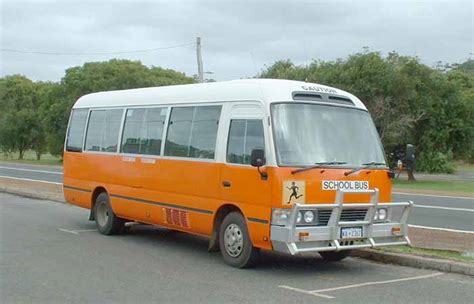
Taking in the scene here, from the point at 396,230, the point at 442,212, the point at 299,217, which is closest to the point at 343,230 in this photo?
the point at 299,217

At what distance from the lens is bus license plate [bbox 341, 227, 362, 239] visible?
28.9ft

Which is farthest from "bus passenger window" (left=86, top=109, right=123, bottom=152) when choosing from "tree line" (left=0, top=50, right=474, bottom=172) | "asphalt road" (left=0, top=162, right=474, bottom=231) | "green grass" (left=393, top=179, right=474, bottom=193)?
"tree line" (left=0, top=50, right=474, bottom=172)

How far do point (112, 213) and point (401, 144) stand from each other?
991 inches

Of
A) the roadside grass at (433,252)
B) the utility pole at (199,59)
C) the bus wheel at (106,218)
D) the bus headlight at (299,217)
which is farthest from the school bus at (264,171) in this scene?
the utility pole at (199,59)

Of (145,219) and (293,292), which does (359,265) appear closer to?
(293,292)

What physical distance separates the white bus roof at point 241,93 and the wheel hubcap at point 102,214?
2156 millimetres

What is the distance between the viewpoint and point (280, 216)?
27.9 ft

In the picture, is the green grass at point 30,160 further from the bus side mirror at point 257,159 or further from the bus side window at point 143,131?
the bus side mirror at point 257,159

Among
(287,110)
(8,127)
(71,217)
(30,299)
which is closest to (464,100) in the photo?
(71,217)

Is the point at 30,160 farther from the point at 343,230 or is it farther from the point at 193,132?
the point at 343,230

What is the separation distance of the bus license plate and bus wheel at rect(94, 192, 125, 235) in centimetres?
522

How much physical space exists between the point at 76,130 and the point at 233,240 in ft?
20.1

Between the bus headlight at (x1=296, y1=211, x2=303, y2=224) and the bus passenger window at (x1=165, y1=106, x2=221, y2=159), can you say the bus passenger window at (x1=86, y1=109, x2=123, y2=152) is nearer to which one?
the bus passenger window at (x1=165, y1=106, x2=221, y2=159)

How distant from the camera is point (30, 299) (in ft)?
23.6
